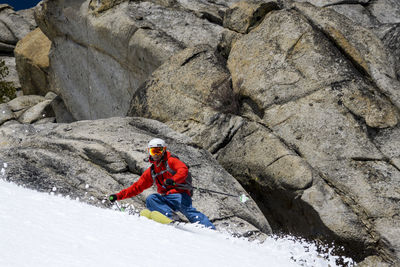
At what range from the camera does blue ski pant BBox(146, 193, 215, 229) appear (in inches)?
485

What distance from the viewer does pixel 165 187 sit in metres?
12.7

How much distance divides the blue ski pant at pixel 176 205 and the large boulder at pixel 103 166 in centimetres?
70

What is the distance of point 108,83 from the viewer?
27453 millimetres

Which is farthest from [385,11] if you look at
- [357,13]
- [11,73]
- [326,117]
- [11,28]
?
[11,73]

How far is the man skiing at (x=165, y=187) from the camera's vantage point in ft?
40.4

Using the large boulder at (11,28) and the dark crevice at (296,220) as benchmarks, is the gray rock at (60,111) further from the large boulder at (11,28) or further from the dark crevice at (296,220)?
the dark crevice at (296,220)

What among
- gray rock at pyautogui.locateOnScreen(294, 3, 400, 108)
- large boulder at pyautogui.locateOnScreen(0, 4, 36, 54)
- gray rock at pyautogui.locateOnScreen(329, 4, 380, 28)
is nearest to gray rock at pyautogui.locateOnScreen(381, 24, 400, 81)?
gray rock at pyautogui.locateOnScreen(294, 3, 400, 108)

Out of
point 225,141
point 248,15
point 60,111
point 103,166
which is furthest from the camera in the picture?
point 60,111

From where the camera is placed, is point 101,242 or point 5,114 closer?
point 101,242

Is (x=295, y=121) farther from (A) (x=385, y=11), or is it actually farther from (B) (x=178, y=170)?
(A) (x=385, y=11)

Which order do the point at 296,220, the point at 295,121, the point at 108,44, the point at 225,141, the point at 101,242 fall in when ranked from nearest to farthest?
the point at 101,242
the point at 296,220
the point at 295,121
the point at 225,141
the point at 108,44

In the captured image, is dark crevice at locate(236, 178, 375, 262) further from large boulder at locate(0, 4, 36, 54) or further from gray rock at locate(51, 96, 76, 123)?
large boulder at locate(0, 4, 36, 54)

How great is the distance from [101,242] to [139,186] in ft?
13.7

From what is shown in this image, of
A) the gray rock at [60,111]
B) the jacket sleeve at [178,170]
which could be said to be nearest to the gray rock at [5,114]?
the gray rock at [60,111]
